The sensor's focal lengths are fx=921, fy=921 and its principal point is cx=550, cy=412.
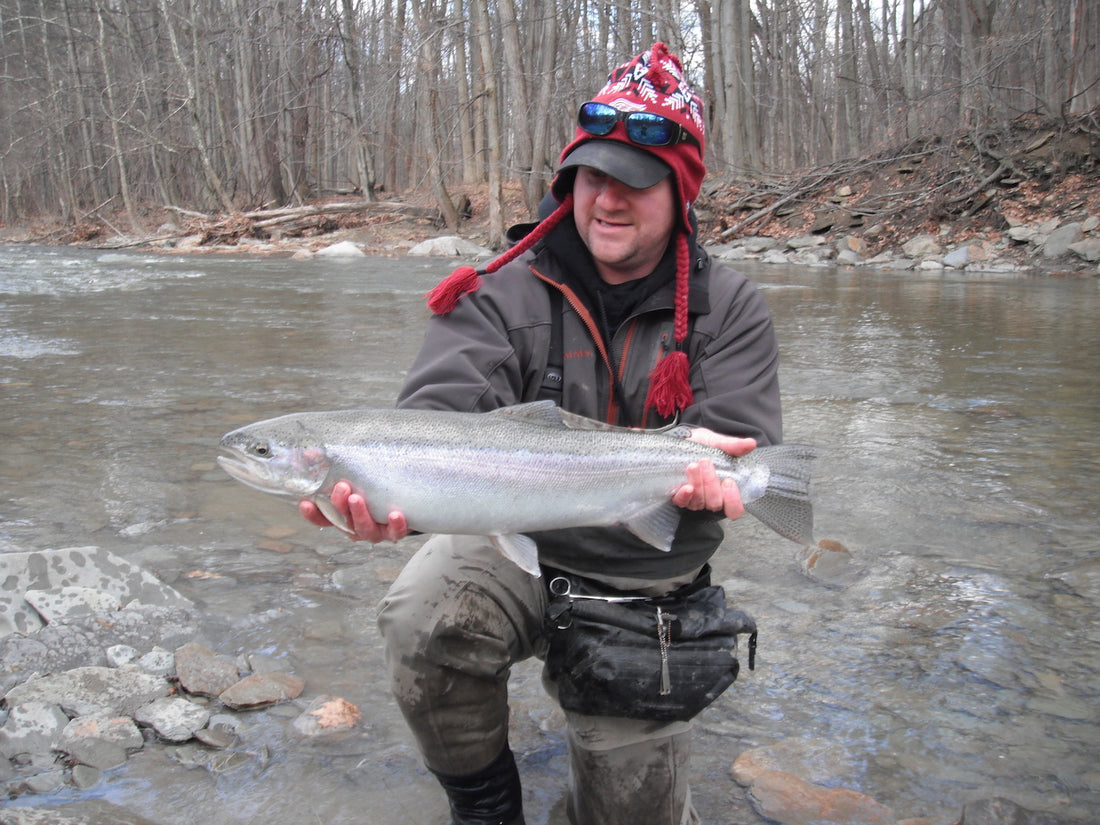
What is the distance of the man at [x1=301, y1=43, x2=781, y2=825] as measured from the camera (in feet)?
7.36

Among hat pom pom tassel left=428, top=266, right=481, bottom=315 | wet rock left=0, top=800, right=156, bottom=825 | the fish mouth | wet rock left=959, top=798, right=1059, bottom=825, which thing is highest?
hat pom pom tassel left=428, top=266, right=481, bottom=315

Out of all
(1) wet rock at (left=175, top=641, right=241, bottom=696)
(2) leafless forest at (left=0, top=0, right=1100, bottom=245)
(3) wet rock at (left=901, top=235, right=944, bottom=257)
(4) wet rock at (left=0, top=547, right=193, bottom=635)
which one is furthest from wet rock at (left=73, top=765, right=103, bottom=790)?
(2) leafless forest at (left=0, top=0, right=1100, bottom=245)

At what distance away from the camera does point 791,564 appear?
3.70 meters

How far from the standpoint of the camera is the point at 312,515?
2.27 metres

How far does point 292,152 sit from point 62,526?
101 feet

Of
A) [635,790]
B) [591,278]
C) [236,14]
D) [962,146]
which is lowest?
[635,790]

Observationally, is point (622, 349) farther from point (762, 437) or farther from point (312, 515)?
point (312, 515)

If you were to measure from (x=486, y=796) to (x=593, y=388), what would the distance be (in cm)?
112

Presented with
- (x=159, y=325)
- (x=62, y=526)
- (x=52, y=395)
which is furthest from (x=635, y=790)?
(x=159, y=325)

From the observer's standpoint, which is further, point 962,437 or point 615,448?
point 962,437

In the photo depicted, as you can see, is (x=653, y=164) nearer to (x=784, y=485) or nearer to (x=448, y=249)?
(x=784, y=485)

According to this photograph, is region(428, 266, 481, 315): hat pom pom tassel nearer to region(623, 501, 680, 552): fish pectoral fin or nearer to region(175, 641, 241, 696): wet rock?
region(623, 501, 680, 552): fish pectoral fin

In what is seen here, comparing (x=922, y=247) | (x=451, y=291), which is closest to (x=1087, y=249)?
(x=922, y=247)

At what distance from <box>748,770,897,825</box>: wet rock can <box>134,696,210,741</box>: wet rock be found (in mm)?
1527
